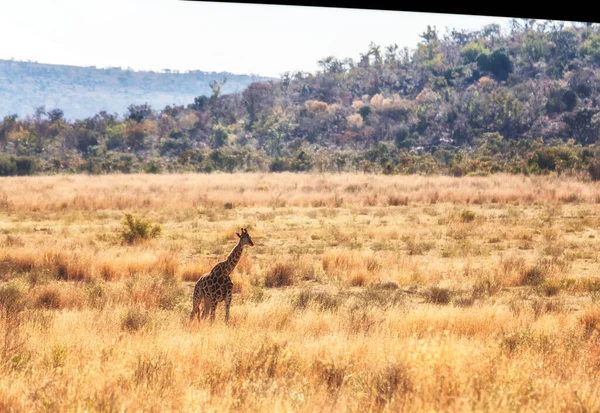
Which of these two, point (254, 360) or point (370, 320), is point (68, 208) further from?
point (254, 360)

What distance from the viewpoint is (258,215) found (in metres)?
29.2

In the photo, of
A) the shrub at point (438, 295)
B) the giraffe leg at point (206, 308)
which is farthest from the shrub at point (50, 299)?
the shrub at point (438, 295)

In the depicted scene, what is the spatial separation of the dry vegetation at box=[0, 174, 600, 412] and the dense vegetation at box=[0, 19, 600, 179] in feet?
101

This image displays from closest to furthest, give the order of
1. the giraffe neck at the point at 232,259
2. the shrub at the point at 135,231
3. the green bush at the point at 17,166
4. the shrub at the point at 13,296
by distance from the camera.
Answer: the giraffe neck at the point at 232,259, the shrub at the point at 13,296, the shrub at the point at 135,231, the green bush at the point at 17,166

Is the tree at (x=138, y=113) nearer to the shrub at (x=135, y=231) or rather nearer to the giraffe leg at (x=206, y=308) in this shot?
the shrub at (x=135, y=231)

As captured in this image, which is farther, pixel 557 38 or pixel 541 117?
pixel 557 38

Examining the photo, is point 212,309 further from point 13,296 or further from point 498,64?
point 498,64

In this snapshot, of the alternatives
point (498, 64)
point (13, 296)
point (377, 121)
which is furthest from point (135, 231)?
point (498, 64)

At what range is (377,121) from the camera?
341 feet

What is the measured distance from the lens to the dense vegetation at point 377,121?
71.7 meters

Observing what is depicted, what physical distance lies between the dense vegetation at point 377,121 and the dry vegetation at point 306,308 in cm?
3085

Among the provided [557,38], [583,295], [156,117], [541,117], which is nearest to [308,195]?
[583,295]

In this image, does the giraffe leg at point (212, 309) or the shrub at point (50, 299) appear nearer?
the giraffe leg at point (212, 309)

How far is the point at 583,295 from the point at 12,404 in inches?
438
